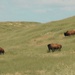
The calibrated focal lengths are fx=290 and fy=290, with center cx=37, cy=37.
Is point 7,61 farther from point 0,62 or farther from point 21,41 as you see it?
point 21,41

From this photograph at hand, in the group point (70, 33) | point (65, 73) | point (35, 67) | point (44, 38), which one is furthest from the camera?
point (44, 38)

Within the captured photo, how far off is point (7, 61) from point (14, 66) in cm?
309

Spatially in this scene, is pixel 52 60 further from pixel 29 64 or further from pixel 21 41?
pixel 21 41

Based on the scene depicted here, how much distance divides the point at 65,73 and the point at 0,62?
10.9m

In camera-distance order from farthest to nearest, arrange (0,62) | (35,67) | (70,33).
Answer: (70,33), (0,62), (35,67)

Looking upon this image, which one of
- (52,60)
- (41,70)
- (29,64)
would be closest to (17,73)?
(41,70)

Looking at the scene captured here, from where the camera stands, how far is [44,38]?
48.3 metres

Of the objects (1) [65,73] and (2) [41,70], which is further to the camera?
(2) [41,70]

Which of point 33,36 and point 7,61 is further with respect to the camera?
point 33,36

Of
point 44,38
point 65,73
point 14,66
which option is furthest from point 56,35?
point 65,73

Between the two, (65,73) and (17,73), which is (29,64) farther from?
(65,73)

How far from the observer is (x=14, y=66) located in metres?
23.7

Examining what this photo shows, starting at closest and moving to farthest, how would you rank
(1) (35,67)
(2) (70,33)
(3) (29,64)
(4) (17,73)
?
(4) (17,73)
(1) (35,67)
(3) (29,64)
(2) (70,33)

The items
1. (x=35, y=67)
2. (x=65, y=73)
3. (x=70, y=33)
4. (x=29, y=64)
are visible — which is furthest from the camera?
(x=70, y=33)
